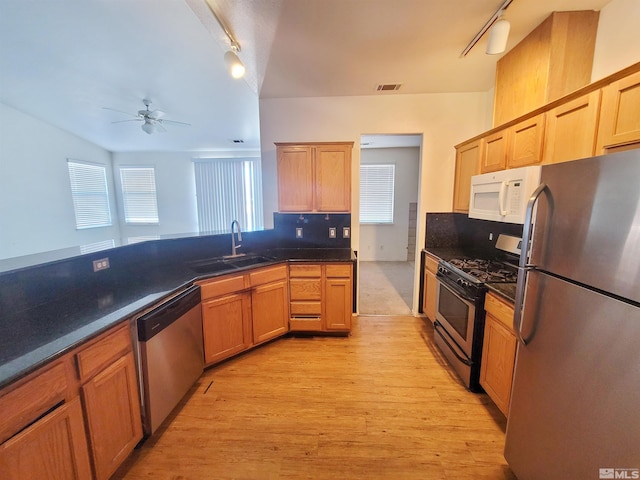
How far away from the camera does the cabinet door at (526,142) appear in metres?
1.79

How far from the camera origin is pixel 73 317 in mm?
1352

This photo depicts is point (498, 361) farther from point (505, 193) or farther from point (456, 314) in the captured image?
point (505, 193)

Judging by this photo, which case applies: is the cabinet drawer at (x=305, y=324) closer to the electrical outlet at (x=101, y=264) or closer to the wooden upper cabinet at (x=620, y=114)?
the electrical outlet at (x=101, y=264)

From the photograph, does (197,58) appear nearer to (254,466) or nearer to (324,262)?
(324,262)

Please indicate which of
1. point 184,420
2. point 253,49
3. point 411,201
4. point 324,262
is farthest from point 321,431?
point 411,201

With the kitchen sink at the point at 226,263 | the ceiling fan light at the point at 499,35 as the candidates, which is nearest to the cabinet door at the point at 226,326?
the kitchen sink at the point at 226,263

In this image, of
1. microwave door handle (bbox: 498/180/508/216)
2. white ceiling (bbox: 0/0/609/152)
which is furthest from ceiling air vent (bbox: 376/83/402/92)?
microwave door handle (bbox: 498/180/508/216)

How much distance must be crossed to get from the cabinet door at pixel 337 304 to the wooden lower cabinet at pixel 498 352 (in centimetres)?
132

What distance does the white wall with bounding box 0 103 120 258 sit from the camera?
4.31 metres

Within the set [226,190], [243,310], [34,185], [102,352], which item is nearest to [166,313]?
[102,352]

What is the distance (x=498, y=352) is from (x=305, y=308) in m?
1.80

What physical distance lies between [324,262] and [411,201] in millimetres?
4071

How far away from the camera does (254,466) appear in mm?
1480

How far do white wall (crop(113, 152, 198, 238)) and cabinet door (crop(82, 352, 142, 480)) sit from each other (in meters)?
5.76
